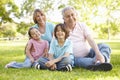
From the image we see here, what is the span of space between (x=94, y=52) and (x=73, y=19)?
0.74 m

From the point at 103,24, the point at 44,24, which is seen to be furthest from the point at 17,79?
the point at 103,24

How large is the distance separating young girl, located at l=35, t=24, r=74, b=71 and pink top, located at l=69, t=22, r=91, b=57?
232mm

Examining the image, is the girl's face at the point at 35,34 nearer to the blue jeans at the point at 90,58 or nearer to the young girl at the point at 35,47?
the young girl at the point at 35,47

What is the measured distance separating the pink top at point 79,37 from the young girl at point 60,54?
0.23m

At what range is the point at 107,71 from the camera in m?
5.00

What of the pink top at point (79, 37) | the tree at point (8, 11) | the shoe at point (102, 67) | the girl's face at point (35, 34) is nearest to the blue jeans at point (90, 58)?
the pink top at point (79, 37)

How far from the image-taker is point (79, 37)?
5.63m

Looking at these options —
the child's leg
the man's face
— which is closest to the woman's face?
the man's face

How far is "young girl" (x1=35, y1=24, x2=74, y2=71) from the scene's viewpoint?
5.29m

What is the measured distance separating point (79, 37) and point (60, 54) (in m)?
0.48

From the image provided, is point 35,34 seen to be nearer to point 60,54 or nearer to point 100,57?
point 60,54

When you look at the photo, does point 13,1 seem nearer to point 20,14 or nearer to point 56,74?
point 20,14

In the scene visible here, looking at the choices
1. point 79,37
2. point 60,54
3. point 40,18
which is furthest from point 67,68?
point 40,18

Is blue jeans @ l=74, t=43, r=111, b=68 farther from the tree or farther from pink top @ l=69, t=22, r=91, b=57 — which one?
the tree
